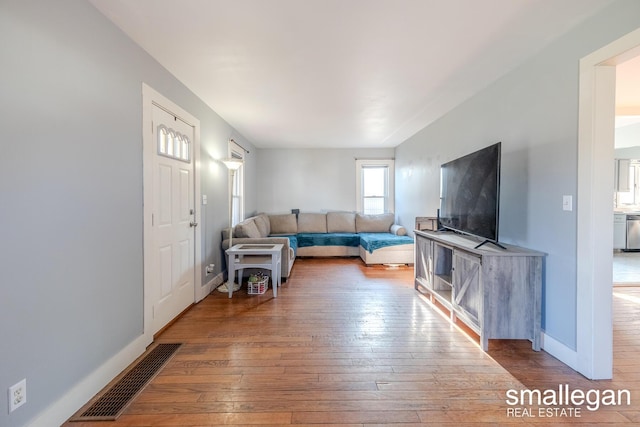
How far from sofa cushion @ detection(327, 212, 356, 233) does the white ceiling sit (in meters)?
3.10

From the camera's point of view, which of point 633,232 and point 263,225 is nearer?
point 263,225

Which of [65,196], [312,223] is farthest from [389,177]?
[65,196]

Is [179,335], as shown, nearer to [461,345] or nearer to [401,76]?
[461,345]

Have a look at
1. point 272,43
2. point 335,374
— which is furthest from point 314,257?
point 272,43

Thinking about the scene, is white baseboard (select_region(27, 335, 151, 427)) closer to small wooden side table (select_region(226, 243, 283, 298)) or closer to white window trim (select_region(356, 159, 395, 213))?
small wooden side table (select_region(226, 243, 283, 298))

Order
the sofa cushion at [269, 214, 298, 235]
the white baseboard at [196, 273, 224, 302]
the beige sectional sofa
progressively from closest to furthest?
the white baseboard at [196, 273, 224, 302], the beige sectional sofa, the sofa cushion at [269, 214, 298, 235]

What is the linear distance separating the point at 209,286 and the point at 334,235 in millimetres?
2891

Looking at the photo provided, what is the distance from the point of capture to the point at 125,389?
1.75 m

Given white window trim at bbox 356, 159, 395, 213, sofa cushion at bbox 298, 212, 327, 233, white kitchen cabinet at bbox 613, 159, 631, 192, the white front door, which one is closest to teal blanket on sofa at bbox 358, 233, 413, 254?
sofa cushion at bbox 298, 212, 327, 233

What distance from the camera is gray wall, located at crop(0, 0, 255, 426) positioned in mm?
1254

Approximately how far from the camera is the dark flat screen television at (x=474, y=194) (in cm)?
227

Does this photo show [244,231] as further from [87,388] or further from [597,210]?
[597,210]

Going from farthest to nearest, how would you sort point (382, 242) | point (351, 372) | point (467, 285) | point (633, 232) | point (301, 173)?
point (301, 173) → point (633, 232) → point (382, 242) → point (467, 285) → point (351, 372)

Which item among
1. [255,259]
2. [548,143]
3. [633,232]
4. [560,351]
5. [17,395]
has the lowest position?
[560,351]
